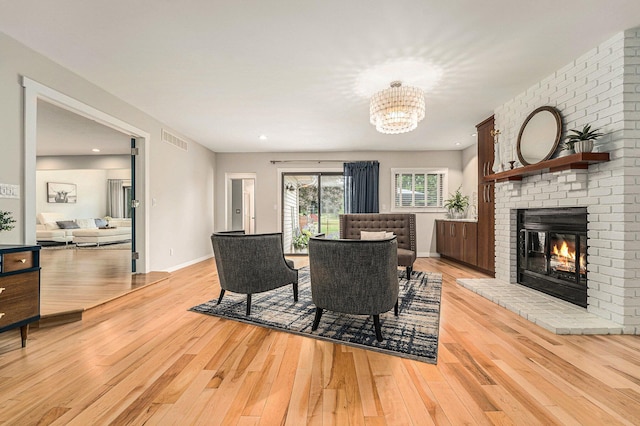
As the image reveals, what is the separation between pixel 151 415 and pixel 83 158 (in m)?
9.04

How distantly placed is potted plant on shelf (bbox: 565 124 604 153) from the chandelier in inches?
55.9

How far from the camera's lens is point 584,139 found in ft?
9.21

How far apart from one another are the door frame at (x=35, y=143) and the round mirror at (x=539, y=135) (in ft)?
17.0

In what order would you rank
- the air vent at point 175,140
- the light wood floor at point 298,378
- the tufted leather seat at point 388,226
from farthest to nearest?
the air vent at point 175,140 → the tufted leather seat at point 388,226 → the light wood floor at point 298,378

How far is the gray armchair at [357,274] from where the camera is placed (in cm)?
240

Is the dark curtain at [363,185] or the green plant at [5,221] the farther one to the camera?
the dark curtain at [363,185]

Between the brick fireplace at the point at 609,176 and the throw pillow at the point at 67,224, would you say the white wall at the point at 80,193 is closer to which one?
the throw pillow at the point at 67,224

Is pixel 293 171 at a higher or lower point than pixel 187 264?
higher

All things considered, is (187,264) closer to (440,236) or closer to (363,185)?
(363,185)

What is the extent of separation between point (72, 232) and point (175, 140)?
5.69 metres

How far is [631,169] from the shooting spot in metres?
2.58

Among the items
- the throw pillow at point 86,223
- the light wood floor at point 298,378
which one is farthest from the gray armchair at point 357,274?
the throw pillow at point 86,223

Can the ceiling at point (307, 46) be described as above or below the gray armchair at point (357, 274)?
above

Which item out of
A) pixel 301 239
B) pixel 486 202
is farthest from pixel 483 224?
pixel 301 239
